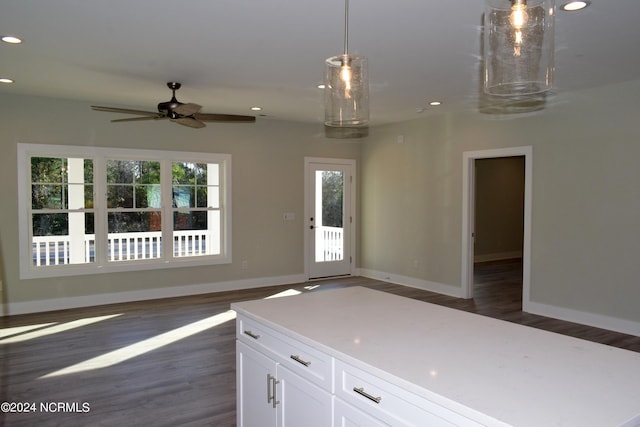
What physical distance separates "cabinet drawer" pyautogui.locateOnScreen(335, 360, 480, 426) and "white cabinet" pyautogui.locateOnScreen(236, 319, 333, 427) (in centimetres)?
10

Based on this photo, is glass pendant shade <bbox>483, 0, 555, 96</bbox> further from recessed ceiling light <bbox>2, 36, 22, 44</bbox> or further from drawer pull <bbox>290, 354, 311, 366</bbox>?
recessed ceiling light <bbox>2, 36, 22, 44</bbox>

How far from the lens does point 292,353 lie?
78.3 inches

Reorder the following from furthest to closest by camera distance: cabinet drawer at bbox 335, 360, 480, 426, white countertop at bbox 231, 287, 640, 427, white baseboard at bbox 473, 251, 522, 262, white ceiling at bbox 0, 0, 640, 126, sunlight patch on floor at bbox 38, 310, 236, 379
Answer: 1. white baseboard at bbox 473, 251, 522, 262
2. sunlight patch on floor at bbox 38, 310, 236, 379
3. white ceiling at bbox 0, 0, 640, 126
4. cabinet drawer at bbox 335, 360, 480, 426
5. white countertop at bbox 231, 287, 640, 427

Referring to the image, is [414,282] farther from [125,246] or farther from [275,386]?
[275,386]

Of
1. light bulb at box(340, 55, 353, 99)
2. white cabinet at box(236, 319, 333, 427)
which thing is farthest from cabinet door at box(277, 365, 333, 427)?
light bulb at box(340, 55, 353, 99)

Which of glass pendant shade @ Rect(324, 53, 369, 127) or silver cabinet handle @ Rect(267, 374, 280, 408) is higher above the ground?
glass pendant shade @ Rect(324, 53, 369, 127)

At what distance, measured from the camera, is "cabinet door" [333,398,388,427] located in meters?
1.59

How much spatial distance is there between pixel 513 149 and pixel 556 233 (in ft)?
3.87

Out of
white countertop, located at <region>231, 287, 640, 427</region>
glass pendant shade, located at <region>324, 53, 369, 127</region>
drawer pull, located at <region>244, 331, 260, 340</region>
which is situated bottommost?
drawer pull, located at <region>244, 331, 260, 340</region>

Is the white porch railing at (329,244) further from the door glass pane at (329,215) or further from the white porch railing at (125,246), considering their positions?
the white porch railing at (125,246)

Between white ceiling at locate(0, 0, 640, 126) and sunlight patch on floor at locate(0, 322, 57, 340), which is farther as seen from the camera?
sunlight patch on floor at locate(0, 322, 57, 340)

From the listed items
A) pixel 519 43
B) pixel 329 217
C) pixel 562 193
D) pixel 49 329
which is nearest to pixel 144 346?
pixel 49 329

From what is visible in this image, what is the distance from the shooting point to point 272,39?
139 inches

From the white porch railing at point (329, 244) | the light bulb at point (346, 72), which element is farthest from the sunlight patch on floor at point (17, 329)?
the light bulb at point (346, 72)
